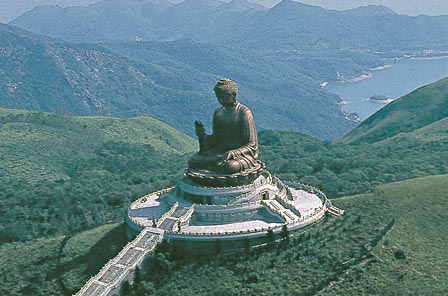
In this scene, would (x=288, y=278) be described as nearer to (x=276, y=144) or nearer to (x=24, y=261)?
(x=24, y=261)

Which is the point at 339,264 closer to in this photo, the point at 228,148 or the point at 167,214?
the point at 167,214

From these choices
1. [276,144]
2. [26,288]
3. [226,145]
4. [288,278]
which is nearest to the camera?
[288,278]

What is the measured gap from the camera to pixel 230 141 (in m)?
48.7

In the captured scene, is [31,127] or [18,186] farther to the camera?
[31,127]

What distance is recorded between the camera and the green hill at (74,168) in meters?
65.9

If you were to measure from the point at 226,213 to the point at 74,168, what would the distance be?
6065cm

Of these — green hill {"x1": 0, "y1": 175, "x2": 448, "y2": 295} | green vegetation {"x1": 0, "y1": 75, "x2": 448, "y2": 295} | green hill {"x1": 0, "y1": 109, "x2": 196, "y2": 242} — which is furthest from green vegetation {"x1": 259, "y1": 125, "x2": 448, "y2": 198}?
green hill {"x1": 0, "y1": 175, "x2": 448, "y2": 295}

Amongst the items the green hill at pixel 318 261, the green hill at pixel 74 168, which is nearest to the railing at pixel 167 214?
the green hill at pixel 318 261

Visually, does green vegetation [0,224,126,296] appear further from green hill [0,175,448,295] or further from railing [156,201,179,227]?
Result: railing [156,201,179,227]

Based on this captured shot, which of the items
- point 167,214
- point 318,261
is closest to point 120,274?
point 167,214

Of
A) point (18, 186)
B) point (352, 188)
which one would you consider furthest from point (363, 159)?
point (18, 186)

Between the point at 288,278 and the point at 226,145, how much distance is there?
1384cm

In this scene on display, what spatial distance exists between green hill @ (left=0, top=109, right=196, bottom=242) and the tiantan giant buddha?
18.0 metres

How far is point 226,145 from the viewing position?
160 ft
